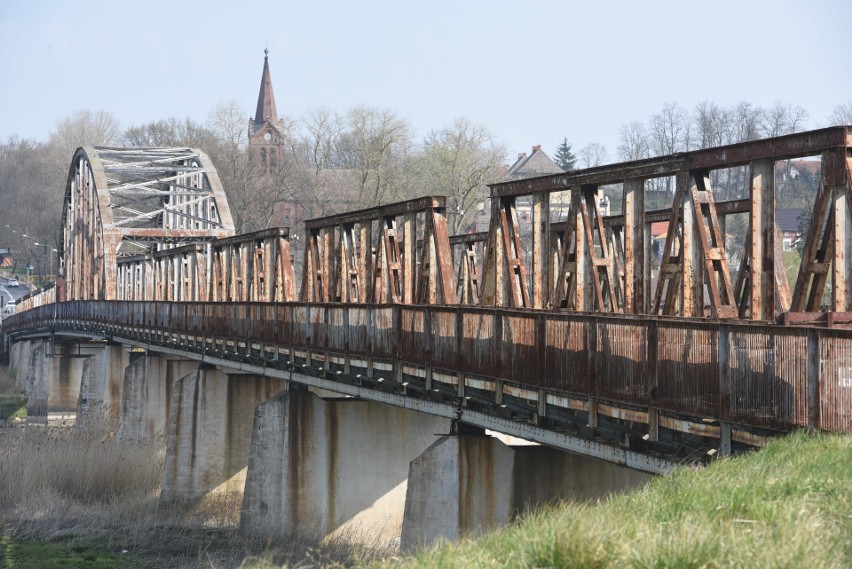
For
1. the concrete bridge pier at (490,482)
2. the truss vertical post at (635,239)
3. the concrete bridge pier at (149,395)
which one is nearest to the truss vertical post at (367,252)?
the concrete bridge pier at (490,482)

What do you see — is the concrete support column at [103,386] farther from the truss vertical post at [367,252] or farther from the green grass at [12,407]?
the truss vertical post at [367,252]

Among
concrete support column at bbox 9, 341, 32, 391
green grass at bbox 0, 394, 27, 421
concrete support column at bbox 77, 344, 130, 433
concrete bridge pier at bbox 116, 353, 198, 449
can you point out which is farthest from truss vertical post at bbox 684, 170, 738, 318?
concrete support column at bbox 9, 341, 32, 391

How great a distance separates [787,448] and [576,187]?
8.13m

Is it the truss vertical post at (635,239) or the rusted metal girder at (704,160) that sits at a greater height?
the rusted metal girder at (704,160)

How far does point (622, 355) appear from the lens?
15.2 meters

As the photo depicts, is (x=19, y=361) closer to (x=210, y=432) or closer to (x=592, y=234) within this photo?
(x=210, y=432)

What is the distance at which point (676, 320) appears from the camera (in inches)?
563

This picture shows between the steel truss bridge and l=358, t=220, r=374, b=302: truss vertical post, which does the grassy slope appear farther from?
l=358, t=220, r=374, b=302: truss vertical post

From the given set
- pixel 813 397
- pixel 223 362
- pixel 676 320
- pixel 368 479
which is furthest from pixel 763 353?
pixel 223 362

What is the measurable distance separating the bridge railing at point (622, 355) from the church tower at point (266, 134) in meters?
78.4

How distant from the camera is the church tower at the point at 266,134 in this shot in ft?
351

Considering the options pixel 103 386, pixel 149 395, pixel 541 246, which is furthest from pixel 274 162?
pixel 541 246

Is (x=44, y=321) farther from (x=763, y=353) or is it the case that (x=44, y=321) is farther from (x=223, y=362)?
(x=763, y=353)

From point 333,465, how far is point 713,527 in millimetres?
20673
